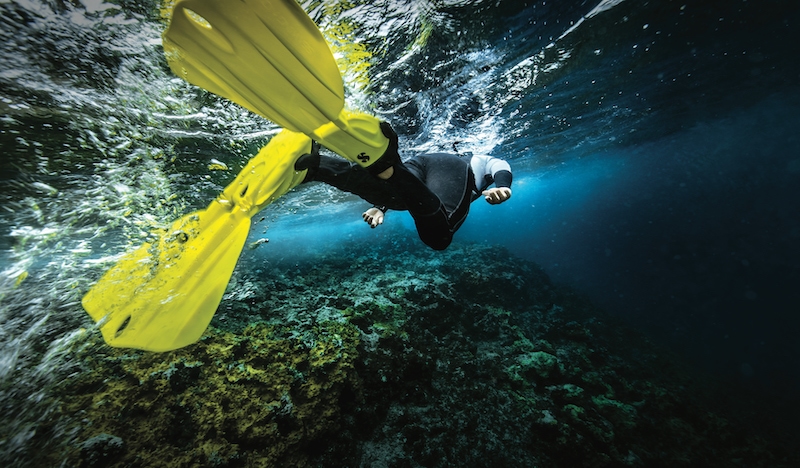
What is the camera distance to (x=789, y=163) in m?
45.7

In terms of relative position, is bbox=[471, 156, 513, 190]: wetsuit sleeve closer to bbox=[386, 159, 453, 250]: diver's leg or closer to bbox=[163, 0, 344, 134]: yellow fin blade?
bbox=[386, 159, 453, 250]: diver's leg

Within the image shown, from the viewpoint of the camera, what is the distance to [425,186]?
2.88m

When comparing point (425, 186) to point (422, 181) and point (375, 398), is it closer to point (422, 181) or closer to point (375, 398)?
point (422, 181)

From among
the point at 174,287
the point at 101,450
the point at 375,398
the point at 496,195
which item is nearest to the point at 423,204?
the point at 496,195

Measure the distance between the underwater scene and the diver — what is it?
1.45 m

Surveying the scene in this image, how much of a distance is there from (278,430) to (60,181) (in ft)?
29.5

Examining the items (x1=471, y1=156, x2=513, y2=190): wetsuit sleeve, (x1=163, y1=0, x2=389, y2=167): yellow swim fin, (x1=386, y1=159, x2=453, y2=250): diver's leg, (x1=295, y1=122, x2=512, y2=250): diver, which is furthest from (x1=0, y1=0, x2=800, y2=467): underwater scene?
(x1=471, y1=156, x2=513, y2=190): wetsuit sleeve

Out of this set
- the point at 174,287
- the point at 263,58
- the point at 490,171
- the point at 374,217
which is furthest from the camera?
the point at 374,217

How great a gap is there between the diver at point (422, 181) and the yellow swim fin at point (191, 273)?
0.36m

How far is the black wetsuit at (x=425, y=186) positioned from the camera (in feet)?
9.22

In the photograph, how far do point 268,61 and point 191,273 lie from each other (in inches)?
88.1

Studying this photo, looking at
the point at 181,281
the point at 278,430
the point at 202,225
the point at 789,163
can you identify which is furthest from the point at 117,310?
the point at 789,163

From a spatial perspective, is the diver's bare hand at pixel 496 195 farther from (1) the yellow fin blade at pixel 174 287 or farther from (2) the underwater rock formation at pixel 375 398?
(2) the underwater rock formation at pixel 375 398

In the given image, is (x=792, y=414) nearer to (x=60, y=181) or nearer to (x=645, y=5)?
(x=645, y=5)
